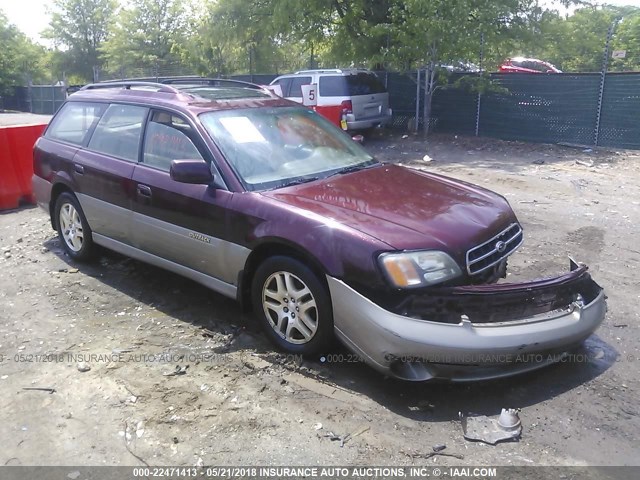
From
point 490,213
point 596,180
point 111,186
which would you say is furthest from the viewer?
point 596,180

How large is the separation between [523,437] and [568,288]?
97 cm

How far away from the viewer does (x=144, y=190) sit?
4.83m

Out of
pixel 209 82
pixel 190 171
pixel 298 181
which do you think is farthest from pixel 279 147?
pixel 209 82

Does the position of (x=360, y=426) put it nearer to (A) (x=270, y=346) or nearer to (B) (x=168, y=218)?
(A) (x=270, y=346)

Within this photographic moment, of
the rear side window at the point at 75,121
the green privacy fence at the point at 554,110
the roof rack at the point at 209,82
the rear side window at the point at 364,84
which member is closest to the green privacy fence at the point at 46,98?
the rear side window at the point at 364,84

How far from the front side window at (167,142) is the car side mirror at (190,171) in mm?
300

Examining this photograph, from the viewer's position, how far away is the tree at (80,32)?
162ft

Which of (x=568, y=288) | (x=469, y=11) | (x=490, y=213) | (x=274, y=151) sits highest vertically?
(x=469, y=11)

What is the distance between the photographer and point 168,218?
15.2 feet

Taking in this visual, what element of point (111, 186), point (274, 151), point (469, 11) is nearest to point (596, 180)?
point (469, 11)

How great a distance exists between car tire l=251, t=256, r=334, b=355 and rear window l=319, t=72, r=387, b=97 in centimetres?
1126

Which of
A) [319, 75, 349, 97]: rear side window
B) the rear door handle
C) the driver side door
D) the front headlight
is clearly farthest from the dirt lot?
[319, 75, 349, 97]: rear side window

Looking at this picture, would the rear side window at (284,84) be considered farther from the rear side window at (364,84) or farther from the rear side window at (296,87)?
the rear side window at (364,84)

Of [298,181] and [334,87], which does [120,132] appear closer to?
[298,181]
